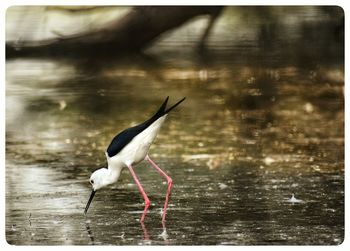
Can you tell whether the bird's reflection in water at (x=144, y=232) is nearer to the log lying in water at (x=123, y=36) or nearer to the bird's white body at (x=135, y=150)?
the bird's white body at (x=135, y=150)

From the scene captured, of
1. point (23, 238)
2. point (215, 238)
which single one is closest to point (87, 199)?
point (23, 238)

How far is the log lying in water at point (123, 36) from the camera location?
8.16 m

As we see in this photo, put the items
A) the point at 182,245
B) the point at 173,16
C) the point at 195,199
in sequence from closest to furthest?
the point at 182,245, the point at 195,199, the point at 173,16

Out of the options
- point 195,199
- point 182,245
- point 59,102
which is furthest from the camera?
point 59,102

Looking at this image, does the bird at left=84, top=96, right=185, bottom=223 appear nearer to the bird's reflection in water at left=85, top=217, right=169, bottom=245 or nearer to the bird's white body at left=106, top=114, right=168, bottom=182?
the bird's white body at left=106, top=114, right=168, bottom=182

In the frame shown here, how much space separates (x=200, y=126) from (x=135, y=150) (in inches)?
65.5

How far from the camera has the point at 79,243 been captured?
267 inches

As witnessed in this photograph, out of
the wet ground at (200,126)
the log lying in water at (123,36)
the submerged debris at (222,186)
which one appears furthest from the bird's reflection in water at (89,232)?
the log lying in water at (123,36)

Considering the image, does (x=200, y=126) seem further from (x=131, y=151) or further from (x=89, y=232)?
(x=89, y=232)

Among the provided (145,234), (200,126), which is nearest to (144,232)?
(145,234)

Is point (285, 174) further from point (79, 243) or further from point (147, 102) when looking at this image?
point (79, 243)

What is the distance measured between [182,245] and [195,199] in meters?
0.86

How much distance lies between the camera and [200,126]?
8805 mm

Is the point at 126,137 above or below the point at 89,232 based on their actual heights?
above
